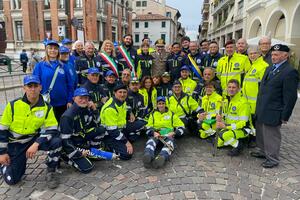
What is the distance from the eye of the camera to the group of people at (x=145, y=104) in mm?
3830

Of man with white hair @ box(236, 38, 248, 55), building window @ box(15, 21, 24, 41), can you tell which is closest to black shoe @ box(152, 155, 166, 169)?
man with white hair @ box(236, 38, 248, 55)

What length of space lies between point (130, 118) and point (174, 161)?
1.53 m

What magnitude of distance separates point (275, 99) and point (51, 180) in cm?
396

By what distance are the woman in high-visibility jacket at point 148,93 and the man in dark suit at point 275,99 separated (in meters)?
2.56

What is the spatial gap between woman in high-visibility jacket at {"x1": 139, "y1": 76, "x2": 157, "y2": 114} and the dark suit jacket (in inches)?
102

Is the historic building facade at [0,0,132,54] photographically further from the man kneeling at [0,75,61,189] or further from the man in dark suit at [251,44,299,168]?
the man in dark suit at [251,44,299,168]

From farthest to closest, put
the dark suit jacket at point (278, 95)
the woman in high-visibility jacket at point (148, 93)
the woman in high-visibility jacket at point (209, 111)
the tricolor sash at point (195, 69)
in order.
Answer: the tricolor sash at point (195, 69), the woman in high-visibility jacket at point (148, 93), the woman in high-visibility jacket at point (209, 111), the dark suit jacket at point (278, 95)

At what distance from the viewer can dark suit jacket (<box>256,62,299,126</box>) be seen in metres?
4.04

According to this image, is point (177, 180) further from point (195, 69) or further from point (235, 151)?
point (195, 69)

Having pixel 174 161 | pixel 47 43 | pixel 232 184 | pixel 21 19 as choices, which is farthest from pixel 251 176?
pixel 21 19

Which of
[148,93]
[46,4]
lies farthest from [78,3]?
[148,93]

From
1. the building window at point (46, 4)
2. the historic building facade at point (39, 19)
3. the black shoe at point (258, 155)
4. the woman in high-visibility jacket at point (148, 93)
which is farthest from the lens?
the building window at point (46, 4)

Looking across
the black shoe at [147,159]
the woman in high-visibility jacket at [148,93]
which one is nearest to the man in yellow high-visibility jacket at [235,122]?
the black shoe at [147,159]

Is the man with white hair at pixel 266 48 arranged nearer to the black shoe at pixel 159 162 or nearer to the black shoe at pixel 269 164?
the black shoe at pixel 269 164
